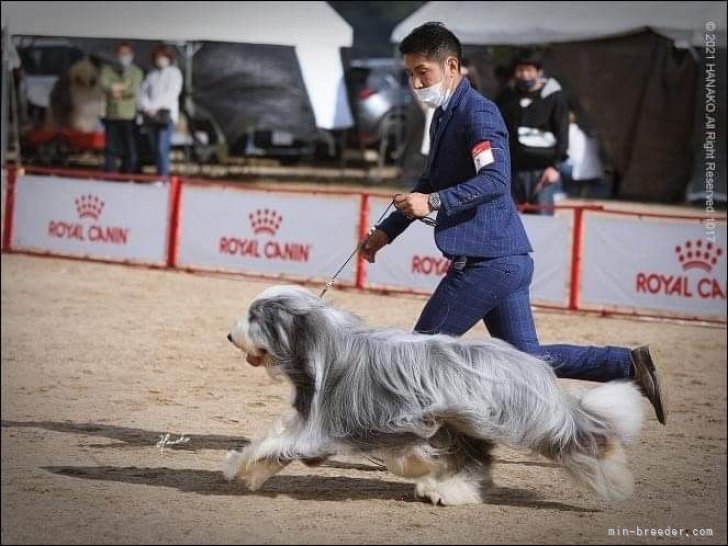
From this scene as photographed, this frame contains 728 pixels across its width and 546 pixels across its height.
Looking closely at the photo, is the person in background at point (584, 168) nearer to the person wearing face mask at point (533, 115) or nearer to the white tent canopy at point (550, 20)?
the white tent canopy at point (550, 20)

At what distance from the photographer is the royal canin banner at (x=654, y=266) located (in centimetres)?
1049

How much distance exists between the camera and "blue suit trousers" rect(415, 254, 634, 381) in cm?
502

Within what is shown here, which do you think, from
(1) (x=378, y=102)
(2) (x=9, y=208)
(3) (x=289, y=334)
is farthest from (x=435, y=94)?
(1) (x=378, y=102)

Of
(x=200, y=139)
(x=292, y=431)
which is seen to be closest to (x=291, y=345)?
(x=292, y=431)

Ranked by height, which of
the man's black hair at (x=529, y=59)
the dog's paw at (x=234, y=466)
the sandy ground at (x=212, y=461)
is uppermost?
the man's black hair at (x=529, y=59)

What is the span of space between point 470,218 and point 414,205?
1.01ft

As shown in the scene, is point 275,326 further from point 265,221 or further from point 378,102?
point 378,102

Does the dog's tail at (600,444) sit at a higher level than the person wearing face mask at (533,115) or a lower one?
lower

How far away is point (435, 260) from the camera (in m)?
11.2

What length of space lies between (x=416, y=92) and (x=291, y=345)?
48.5 inches

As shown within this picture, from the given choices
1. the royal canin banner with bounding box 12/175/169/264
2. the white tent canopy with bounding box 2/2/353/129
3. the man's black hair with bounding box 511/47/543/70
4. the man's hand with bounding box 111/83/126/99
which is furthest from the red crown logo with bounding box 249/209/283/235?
the white tent canopy with bounding box 2/2/353/129

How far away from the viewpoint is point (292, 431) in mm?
4785

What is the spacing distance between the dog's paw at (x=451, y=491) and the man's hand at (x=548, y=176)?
20.5 feet

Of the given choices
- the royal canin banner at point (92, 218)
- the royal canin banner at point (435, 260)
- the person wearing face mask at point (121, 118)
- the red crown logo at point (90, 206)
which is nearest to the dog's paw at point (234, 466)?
the royal canin banner at point (435, 260)
